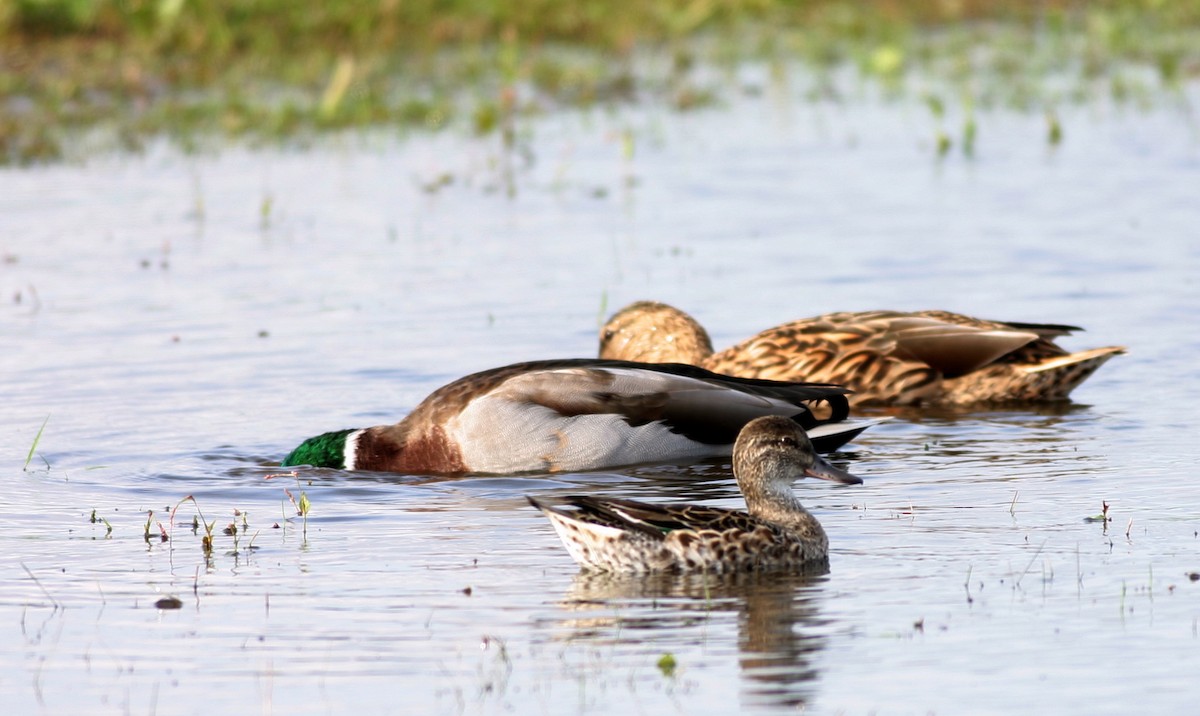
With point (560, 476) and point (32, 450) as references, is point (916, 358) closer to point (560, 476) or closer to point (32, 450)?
Answer: point (560, 476)

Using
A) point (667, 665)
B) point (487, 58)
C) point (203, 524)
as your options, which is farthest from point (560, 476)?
point (487, 58)

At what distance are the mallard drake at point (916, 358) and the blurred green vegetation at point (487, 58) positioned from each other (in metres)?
7.95

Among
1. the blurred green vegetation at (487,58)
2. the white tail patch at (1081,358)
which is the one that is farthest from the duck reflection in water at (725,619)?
the blurred green vegetation at (487,58)

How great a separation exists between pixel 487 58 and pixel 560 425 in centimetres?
1384

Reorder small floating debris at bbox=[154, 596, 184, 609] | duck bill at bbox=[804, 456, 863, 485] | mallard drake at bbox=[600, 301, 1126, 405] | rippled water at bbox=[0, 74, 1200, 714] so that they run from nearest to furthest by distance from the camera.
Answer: rippled water at bbox=[0, 74, 1200, 714] < small floating debris at bbox=[154, 596, 184, 609] < duck bill at bbox=[804, 456, 863, 485] < mallard drake at bbox=[600, 301, 1126, 405]

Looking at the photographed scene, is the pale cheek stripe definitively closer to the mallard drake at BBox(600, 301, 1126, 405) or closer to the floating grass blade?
the floating grass blade

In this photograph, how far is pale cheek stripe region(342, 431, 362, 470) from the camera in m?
10.4

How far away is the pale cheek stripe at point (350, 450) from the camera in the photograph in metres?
10.4

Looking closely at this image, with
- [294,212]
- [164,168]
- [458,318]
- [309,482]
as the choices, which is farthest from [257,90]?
[309,482]

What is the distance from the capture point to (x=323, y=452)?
407 inches

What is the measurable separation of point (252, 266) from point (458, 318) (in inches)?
88.0

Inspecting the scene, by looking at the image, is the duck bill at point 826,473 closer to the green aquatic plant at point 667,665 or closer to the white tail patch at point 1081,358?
the green aquatic plant at point 667,665

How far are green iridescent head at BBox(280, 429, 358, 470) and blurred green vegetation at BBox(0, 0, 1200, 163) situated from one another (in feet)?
30.1

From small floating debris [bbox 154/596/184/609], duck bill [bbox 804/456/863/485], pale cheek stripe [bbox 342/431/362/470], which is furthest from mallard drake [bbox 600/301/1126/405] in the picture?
small floating debris [bbox 154/596/184/609]
